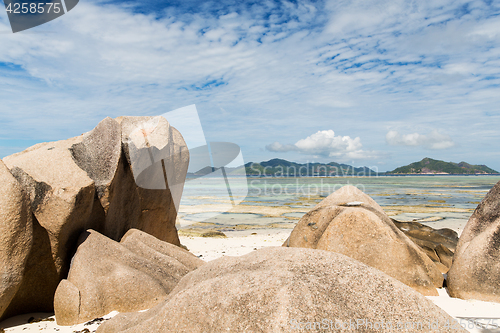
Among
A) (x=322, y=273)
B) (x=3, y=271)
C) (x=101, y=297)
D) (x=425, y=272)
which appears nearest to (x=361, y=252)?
A: (x=425, y=272)

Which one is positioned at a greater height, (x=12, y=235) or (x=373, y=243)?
(x=12, y=235)

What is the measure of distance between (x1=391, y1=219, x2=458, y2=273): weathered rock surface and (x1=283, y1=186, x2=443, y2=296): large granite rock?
6.24ft

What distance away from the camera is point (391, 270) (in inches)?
215

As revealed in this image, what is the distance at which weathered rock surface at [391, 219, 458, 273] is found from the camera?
290 inches

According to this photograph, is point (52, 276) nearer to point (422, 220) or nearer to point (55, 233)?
point (55, 233)

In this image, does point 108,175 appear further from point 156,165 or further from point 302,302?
point 302,302

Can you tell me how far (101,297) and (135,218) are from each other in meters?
2.94

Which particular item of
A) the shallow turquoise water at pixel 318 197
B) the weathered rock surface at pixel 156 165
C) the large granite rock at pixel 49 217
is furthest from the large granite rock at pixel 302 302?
the shallow turquoise water at pixel 318 197

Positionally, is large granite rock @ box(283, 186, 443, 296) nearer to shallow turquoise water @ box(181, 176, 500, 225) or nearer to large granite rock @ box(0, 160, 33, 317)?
large granite rock @ box(0, 160, 33, 317)

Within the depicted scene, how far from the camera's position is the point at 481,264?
5.09 metres

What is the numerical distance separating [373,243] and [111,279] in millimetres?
4544

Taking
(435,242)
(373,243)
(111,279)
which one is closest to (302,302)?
(111,279)

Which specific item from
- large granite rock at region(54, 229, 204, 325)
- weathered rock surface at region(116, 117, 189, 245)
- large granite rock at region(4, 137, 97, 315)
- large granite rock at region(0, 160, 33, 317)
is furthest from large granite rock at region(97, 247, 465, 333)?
weathered rock surface at region(116, 117, 189, 245)

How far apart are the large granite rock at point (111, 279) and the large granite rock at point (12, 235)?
638 millimetres
